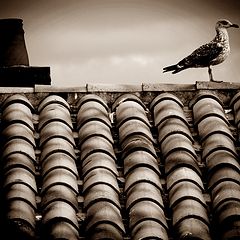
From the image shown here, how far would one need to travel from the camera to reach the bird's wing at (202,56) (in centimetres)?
1191

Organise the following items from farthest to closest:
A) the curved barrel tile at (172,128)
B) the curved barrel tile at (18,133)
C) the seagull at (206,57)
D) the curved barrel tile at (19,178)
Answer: the seagull at (206,57) < the curved barrel tile at (172,128) < the curved barrel tile at (18,133) < the curved barrel tile at (19,178)

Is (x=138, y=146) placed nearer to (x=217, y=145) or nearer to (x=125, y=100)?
(x=217, y=145)

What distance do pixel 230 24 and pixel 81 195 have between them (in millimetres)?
5571

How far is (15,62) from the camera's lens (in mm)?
11719

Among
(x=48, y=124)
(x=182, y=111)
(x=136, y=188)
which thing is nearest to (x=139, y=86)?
(x=182, y=111)

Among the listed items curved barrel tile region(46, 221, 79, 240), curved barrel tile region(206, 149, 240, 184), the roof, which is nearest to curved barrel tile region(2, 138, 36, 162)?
the roof

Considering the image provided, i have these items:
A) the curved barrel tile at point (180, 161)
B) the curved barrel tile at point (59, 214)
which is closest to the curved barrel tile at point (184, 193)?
the curved barrel tile at point (180, 161)

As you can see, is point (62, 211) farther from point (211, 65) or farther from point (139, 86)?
point (211, 65)

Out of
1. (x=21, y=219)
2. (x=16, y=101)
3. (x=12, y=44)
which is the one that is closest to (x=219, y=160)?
(x=21, y=219)

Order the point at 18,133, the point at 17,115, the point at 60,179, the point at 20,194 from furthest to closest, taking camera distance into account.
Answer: the point at 17,115
the point at 18,133
the point at 60,179
the point at 20,194

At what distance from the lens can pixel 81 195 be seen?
7906 millimetres

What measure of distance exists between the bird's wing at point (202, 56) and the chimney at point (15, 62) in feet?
7.21

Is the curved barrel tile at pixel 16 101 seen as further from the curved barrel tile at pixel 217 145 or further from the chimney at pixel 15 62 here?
the curved barrel tile at pixel 217 145

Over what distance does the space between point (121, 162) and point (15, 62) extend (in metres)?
3.83
